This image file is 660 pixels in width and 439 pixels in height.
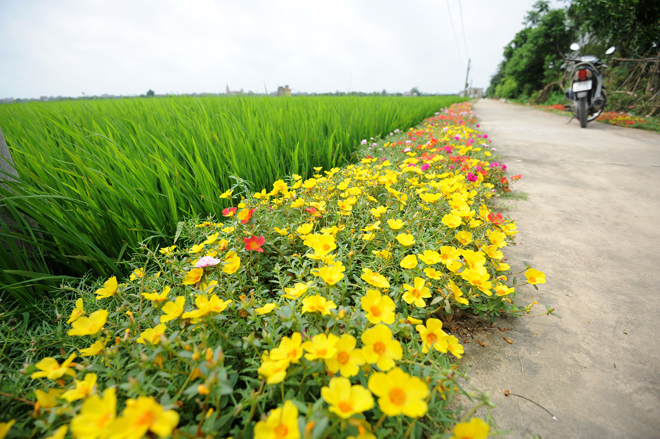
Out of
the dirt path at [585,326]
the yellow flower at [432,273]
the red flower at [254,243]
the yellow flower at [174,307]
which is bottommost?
the dirt path at [585,326]

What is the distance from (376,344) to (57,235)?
4.34 feet

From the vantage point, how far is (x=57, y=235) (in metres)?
1.13

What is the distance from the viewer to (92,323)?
694 millimetres

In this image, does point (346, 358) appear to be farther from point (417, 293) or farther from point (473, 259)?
point (473, 259)

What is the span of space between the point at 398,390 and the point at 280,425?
24 cm

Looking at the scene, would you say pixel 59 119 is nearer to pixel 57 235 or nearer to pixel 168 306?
pixel 57 235

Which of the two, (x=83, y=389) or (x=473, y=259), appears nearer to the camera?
(x=83, y=389)

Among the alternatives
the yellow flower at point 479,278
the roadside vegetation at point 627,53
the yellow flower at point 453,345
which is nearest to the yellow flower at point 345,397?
the yellow flower at point 453,345

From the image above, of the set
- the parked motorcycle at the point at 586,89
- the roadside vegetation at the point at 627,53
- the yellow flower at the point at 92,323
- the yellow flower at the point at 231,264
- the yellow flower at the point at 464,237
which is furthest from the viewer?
the roadside vegetation at the point at 627,53

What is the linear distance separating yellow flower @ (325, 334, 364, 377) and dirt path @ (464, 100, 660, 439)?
0.47m

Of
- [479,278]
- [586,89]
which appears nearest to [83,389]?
[479,278]

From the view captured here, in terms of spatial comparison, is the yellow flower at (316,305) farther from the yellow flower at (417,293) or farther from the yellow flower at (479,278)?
the yellow flower at (479,278)

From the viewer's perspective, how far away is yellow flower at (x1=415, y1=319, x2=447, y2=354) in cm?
75

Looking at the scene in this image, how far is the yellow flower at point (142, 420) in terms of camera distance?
17.9 inches
